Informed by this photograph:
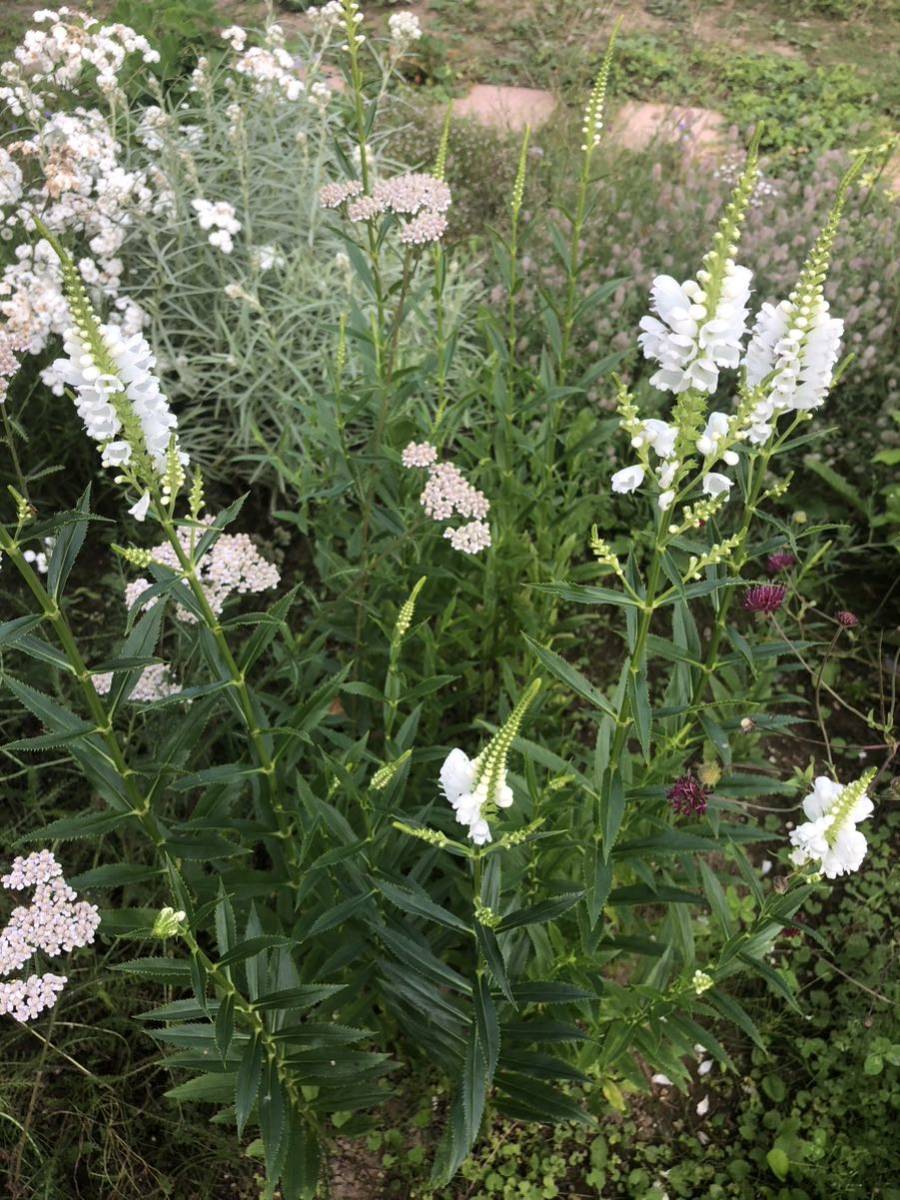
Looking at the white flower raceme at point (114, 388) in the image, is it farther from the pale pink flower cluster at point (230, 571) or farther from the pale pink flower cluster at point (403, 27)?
the pale pink flower cluster at point (403, 27)

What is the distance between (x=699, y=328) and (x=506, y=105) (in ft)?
17.6

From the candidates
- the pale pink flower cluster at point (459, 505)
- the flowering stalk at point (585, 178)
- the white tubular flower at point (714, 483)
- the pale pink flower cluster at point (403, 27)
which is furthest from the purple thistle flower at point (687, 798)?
the pale pink flower cluster at point (403, 27)

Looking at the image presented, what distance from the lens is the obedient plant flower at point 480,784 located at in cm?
129

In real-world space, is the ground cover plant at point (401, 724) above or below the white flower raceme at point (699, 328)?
below

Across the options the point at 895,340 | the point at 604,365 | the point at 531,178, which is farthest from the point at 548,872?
the point at 531,178

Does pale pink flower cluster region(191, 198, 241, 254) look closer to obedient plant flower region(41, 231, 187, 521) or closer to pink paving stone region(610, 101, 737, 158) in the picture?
obedient plant flower region(41, 231, 187, 521)

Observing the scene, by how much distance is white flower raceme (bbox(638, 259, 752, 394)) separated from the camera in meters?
1.31

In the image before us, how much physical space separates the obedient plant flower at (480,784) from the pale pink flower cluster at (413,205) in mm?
1169

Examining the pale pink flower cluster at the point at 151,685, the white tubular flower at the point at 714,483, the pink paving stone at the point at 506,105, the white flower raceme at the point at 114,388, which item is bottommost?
the pale pink flower cluster at the point at 151,685

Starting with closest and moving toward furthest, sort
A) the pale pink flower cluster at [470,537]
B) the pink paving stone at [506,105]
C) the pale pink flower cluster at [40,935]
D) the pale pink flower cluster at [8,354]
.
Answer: the pale pink flower cluster at [40,935] → the pale pink flower cluster at [8,354] → the pale pink flower cluster at [470,537] → the pink paving stone at [506,105]

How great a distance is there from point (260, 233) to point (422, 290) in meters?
1.68

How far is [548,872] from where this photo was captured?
2.08 m

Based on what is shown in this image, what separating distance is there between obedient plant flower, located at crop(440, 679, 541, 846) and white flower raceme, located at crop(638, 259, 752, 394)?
48 centimetres

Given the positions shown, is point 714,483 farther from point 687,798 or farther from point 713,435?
point 687,798
